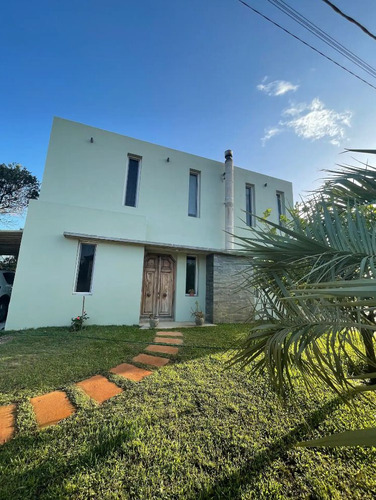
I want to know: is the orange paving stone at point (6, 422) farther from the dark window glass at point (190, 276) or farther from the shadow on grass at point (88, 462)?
the dark window glass at point (190, 276)

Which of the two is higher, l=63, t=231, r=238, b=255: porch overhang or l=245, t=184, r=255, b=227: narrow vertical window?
l=245, t=184, r=255, b=227: narrow vertical window

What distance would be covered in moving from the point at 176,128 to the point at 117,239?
17.3ft

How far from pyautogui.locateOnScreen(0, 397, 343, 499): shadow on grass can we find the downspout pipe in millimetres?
7396

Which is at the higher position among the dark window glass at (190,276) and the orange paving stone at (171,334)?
the dark window glass at (190,276)

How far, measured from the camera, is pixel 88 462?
5.80ft

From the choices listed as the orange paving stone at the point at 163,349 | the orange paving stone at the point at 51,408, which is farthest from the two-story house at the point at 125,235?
the orange paving stone at the point at 51,408

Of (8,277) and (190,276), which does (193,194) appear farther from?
Result: (8,277)

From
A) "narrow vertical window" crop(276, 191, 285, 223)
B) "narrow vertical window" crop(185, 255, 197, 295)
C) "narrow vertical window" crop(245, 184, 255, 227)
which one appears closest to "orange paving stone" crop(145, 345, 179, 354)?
"narrow vertical window" crop(185, 255, 197, 295)

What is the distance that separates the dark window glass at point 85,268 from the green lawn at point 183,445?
3630mm

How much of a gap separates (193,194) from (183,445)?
8.92 metres

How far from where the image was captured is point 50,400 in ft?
8.73

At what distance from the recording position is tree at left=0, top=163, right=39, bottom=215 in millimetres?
14359

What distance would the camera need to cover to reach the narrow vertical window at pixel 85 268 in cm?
685

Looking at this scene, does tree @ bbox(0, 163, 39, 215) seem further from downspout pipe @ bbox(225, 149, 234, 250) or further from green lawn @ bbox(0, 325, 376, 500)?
green lawn @ bbox(0, 325, 376, 500)
